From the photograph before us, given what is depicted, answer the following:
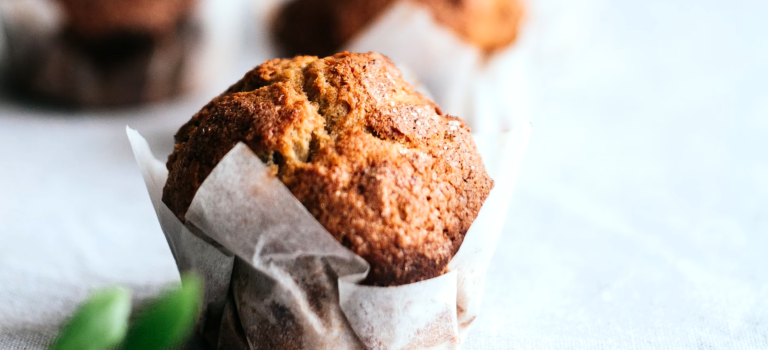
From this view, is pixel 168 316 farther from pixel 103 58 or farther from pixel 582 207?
pixel 103 58

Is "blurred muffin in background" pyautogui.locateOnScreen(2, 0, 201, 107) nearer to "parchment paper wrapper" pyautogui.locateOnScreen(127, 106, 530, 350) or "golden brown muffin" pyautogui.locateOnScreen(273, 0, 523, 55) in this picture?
Answer: "golden brown muffin" pyautogui.locateOnScreen(273, 0, 523, 55)

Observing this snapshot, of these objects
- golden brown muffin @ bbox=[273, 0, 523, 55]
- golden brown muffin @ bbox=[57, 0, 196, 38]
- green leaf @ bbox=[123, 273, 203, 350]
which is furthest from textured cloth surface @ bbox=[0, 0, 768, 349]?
green leaf @ bbox=[123, 273, 203, 350]

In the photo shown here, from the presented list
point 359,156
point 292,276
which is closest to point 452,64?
point 359,156

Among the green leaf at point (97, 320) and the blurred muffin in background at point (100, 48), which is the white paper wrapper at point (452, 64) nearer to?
the blurred muffin in background at point (100, 48)

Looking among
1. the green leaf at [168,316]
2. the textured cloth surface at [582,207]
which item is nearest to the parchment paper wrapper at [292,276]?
the textured cloth surface at [582,207]

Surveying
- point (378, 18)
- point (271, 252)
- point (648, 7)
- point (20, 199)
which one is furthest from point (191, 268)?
point (648, 7)

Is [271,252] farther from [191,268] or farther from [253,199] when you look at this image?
[191,268]
